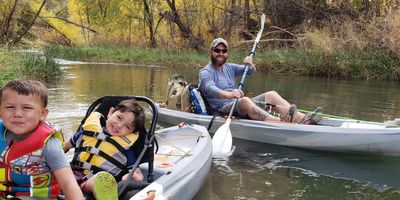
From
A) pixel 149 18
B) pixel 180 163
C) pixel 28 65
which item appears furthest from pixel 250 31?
pixel 180 163

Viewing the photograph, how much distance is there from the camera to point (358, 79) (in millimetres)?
13109

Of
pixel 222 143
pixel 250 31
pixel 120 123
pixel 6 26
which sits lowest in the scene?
pixel 222 143

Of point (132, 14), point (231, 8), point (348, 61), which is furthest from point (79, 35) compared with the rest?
point (348, 61)

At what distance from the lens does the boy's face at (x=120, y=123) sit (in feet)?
10.1

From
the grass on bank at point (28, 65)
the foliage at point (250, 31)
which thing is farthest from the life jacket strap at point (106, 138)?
the foliage at point (250, 31)

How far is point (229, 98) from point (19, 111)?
12.5 feet

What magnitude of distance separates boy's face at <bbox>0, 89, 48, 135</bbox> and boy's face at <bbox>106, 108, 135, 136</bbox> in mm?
1024

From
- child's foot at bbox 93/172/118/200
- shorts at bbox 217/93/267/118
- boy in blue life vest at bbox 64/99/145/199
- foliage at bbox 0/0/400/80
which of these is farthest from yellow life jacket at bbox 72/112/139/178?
foliage at bbox 0/0/400/80

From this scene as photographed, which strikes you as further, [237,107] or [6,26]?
[6,26]

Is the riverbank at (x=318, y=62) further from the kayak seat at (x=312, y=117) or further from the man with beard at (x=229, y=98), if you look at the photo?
the kayak seat at (x=312, y=117)

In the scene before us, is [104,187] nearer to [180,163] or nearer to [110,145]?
[110,145]

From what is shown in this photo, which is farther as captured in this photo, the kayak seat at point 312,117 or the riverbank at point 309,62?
the riverbank at point 309,62

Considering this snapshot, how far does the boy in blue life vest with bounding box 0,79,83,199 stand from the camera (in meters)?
2.03

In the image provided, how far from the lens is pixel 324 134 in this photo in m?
5.11
